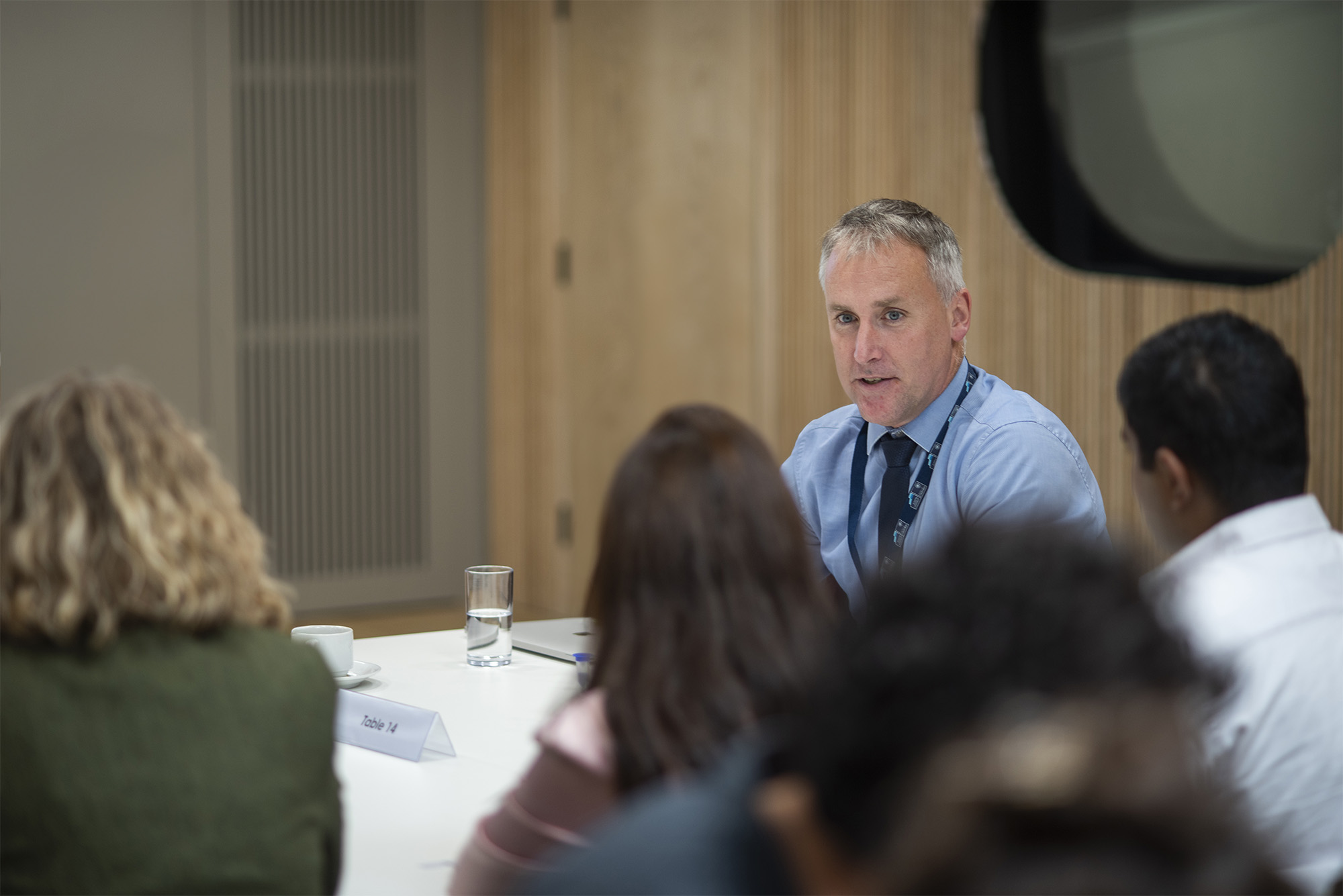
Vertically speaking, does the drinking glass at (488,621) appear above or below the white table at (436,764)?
above

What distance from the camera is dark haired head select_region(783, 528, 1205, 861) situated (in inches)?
25.2

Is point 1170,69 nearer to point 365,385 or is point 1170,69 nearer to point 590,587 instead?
point 590,587

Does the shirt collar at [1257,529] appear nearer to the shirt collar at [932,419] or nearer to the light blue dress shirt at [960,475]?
the light blue dress shirt at [960,475]

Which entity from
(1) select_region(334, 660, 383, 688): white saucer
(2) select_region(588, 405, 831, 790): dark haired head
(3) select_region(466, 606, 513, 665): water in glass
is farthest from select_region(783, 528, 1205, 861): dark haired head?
(3) select_region(466, 606, 513, 665): water in glass

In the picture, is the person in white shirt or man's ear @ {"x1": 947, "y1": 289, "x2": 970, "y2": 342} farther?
man's ear @ {"x1": 947, "y1": 289, "x2": 970, "y2": 342}

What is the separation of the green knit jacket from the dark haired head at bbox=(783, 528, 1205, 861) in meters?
0.68

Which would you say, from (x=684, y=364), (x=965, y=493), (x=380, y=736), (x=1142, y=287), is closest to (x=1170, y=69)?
(x=1142, y=287)

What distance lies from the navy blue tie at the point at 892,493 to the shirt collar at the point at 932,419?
1 centimetres

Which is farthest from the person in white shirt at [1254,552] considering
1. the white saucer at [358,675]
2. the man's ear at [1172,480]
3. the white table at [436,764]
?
the white saucer at [358,675]

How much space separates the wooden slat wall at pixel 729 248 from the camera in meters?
3.67

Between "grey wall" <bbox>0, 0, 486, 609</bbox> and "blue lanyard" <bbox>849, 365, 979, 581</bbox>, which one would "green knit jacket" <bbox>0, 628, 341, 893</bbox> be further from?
"grey wall" <bbox>0, 0, 486, 609</bbox>

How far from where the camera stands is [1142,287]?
356 cm

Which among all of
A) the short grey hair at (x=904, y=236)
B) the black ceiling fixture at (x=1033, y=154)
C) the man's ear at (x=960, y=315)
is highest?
the black ceiling fixture at (x=1033, y=154)

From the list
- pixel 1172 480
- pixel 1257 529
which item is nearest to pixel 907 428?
pixel 1172 480
